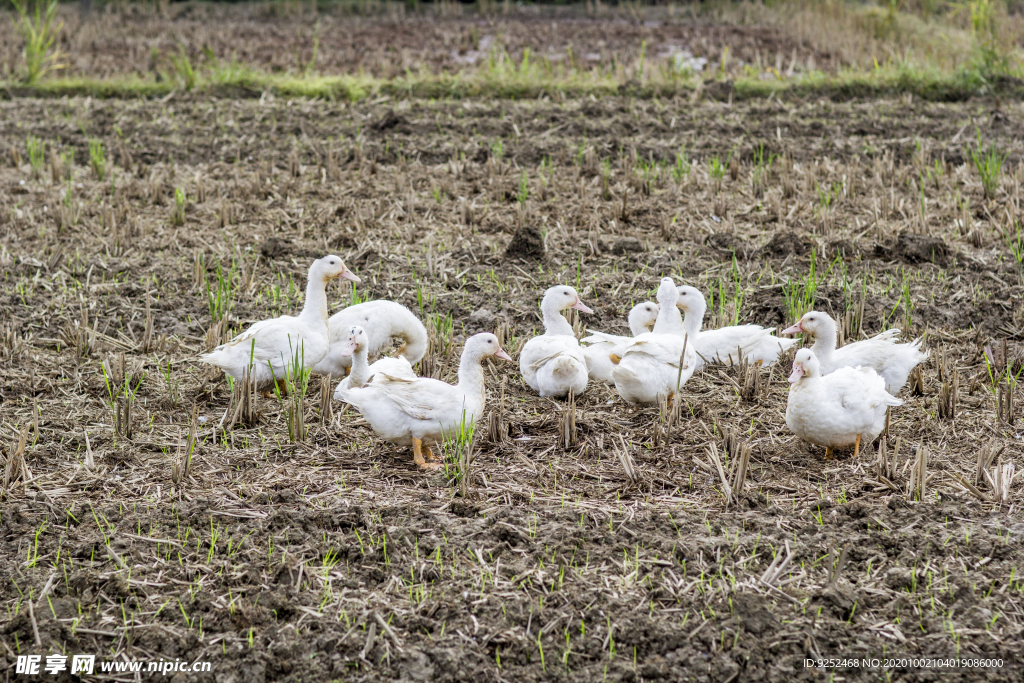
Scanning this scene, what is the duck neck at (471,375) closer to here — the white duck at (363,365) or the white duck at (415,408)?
the white duck at (415,408)

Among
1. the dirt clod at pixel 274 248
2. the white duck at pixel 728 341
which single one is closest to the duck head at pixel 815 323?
the white duck at pixel 728 341

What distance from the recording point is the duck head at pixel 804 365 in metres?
4.38

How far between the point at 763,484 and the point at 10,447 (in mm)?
A: 3636

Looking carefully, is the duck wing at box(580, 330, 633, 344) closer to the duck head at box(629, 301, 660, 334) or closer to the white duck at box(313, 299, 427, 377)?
the duck head at box(629, 301, 660, 334)

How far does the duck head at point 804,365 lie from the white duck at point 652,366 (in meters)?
0.60

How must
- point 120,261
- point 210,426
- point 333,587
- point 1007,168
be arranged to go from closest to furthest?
point 333,587, point 210,426, point 120,261, point 1007,168

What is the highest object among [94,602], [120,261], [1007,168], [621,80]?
Result: [621,80]

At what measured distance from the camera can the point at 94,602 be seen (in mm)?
3357

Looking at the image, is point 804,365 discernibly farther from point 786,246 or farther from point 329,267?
point 786,246

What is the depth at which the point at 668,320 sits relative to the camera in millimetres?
5598

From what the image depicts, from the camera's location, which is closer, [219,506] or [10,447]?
[219,506]

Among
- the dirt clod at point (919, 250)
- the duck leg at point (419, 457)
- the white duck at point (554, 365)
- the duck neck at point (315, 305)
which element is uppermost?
the dirt clod at point (919, 250)

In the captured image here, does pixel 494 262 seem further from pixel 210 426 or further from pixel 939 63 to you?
pixel 939 63

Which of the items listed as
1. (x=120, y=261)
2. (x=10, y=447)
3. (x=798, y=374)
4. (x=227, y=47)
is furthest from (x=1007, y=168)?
(x=227, y=47)
